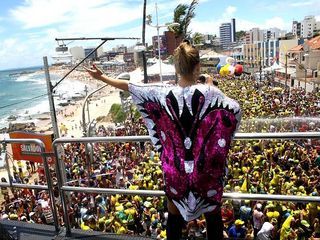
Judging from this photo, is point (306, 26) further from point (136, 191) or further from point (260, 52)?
point (136, 191)

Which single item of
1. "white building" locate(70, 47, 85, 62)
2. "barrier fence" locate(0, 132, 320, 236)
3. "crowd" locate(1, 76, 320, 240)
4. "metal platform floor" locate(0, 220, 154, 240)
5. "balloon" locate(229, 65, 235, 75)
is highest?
"white building" locate(70, 47, 85, 62)

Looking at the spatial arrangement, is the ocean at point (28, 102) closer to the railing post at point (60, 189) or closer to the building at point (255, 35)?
the railing post at point (60, 189)

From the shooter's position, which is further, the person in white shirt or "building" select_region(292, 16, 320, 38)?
"building" select_region(292, 16, 320, 38)

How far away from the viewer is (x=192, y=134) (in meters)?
2.03

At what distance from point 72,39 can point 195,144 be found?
9.88m

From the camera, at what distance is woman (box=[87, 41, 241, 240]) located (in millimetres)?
2020

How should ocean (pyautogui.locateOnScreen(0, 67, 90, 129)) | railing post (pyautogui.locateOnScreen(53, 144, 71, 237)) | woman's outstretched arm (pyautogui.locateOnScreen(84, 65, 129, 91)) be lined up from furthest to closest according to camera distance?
1. ocean (pyautogui.locateOnScreen(0, 67, 90, 129))
2. railing post (pyautogui.locateOnScreen(53, 144, 71, 237))
3. woman's outstretched arm (pyautogui.locateOnScreen(84, 65, 129, 91))

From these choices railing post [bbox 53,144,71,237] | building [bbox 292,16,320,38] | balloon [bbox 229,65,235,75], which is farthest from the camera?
building [bbox 292,16,320,38]

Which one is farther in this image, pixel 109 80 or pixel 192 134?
pixel 109 80

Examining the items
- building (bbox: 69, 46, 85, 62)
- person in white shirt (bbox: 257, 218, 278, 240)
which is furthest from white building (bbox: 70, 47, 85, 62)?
person in white shirt (bbox: 257, 218, 278, 240)

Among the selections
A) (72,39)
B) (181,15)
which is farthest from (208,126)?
(181,15)

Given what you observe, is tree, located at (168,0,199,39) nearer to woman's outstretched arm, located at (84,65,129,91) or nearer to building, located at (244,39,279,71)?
woman's outstretched arm, located at (84,65,129,91)

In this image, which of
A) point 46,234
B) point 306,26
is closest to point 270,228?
point 46,234

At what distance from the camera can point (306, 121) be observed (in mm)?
15250
